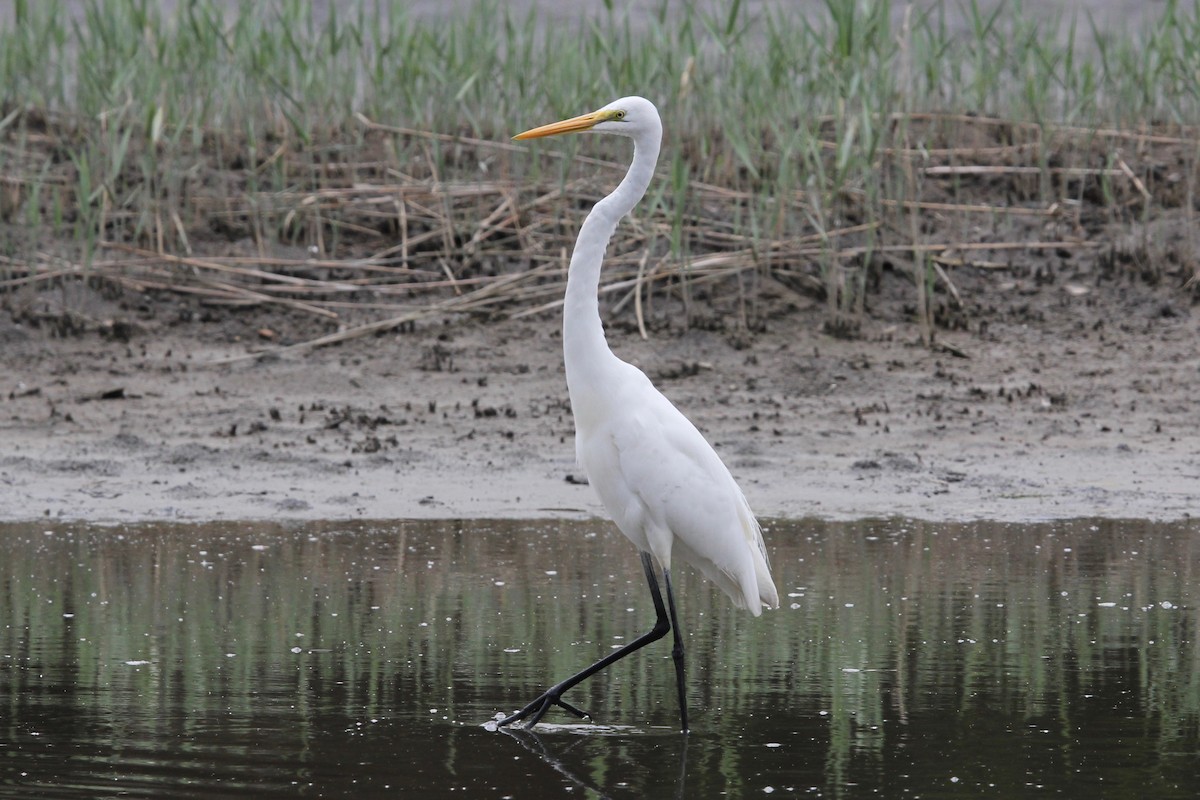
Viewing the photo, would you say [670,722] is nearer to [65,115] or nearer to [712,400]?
[712,400]

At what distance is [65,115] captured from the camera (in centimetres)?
1038

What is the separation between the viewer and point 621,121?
188 inches

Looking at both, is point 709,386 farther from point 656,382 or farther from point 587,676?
point 587,676

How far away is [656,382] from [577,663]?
371 cm

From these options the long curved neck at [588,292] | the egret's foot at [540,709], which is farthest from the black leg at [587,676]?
the long curved neck at [588,292]

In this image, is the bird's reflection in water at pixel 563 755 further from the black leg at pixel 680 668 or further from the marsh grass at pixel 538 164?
the marsh grass at pixel 538 164

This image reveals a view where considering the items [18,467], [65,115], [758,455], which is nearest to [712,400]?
[758,455]

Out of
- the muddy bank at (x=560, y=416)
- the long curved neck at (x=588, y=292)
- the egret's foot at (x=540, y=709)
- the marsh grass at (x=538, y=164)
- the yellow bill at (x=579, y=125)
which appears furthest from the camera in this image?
the marsh grass at (x=538, y=164)

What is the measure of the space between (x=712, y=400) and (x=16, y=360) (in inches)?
138

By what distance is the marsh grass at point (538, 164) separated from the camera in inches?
367

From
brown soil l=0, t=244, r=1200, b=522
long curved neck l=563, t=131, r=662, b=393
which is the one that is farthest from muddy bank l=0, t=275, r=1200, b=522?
long curved neck l=563, t=131, r=662, b=393

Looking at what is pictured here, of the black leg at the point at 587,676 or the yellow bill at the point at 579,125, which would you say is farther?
the yellow bill at the point at 579,125

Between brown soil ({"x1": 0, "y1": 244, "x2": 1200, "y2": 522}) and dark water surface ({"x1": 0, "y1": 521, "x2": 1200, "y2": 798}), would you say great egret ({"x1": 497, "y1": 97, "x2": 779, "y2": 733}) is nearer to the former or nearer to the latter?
dark water surface ({"x1": 0, "y1": 521, "x2": 1200, "y2": 798})

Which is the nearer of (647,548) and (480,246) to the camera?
(647,548)
